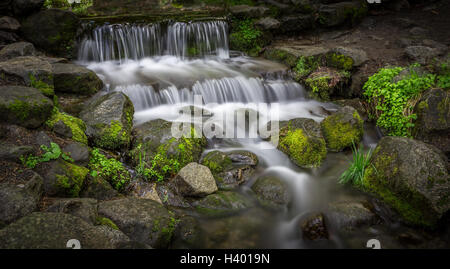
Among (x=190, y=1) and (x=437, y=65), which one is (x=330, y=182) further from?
(x=190, y=1)

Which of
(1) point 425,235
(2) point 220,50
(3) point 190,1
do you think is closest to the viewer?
(1) point 425,235

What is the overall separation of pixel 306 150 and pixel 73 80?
17.8 ft

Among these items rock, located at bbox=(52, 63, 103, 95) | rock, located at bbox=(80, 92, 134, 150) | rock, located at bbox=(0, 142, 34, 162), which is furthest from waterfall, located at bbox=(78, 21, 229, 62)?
rock, located at bbox=(0, 142, 34, 162)

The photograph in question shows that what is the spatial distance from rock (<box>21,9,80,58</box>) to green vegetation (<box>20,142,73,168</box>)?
583 cm

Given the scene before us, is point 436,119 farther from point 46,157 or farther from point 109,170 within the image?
point 46,157

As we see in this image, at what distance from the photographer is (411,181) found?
416cm

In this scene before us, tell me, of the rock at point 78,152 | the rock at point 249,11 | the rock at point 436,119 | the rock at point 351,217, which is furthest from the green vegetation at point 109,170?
the rock at point 249,11

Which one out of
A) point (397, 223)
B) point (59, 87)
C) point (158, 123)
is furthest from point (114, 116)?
point (397, 223)

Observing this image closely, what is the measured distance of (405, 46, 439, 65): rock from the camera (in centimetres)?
742

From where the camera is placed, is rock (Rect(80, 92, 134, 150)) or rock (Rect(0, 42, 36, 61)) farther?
rock (Rect(0, 42, 36, 61))

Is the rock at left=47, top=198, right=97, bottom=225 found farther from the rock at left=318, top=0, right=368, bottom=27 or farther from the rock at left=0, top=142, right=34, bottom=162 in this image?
the rock at left=318, top=0, right=368, bottom=27

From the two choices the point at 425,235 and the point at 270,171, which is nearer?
the point at 425,235

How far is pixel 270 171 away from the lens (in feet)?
18.1

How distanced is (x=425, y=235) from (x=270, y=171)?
2564 mm
